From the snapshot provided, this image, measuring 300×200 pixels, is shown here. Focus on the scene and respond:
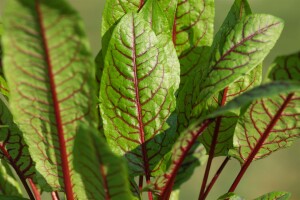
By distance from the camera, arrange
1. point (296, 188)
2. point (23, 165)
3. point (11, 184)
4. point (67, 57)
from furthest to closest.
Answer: point (296, 188)
point (11, 184)
point (23, 165)
point (67, 57)

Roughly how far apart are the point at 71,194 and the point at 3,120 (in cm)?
15

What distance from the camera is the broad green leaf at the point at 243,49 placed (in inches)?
24.6

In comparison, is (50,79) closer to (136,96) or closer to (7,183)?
(136,96)

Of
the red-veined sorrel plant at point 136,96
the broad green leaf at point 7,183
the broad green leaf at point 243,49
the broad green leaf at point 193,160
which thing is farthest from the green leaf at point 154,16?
the broad green leaf at point 7,183

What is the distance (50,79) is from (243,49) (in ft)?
0.78

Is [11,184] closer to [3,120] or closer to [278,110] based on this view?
[3,120]

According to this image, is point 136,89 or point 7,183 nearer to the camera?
point 136,89

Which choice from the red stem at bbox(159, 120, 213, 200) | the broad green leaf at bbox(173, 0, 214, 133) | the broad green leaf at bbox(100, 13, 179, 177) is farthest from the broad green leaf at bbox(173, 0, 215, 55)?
the red stem at bbox(159, 120, 213, 200)

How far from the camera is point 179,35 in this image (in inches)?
31.9

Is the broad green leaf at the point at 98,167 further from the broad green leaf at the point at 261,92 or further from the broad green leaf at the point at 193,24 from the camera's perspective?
the broad green leaf at the point at 193,24

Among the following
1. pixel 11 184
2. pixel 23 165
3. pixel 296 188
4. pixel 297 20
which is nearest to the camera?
pixel 23 165

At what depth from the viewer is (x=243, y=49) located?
2.11ft

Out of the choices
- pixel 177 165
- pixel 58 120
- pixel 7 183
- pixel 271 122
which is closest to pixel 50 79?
pixel 58 120

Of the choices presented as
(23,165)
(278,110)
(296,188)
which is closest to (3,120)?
(23,165)
